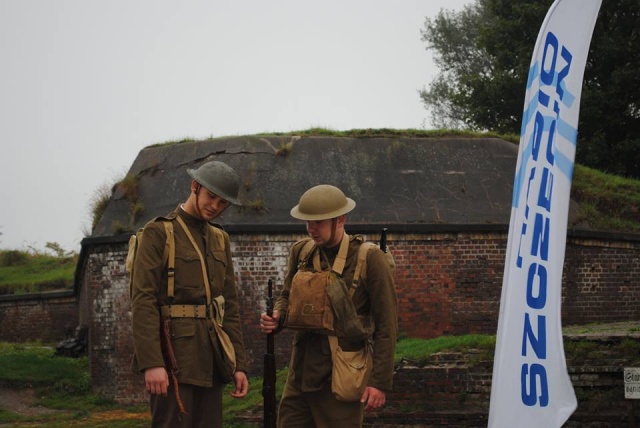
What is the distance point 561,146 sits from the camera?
18.0ft

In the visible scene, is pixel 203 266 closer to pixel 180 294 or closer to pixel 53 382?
pixel 180 294

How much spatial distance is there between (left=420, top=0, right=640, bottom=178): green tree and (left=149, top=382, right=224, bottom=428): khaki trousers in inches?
898

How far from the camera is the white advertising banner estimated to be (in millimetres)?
5227

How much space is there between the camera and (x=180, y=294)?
6.21 metres

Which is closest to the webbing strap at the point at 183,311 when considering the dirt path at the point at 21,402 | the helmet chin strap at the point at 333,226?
the helmet chin strap at the point at 333,226

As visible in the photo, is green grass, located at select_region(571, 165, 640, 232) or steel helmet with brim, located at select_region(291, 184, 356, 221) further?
green grass, located at select_region(571, 165, 640, 232)

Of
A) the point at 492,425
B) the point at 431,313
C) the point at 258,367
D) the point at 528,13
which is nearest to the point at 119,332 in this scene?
the point at 258,367

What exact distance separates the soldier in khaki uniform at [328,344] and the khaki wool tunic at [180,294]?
0.43m

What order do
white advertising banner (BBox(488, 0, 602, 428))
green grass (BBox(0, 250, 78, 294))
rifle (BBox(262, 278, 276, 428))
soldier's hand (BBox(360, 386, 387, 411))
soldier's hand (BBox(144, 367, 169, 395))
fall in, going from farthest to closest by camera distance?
green grass (BBox(0, 250, 78, 294))
rifle (BBox(262, 278, 276, 428))
soldier's hand (BBox(360, 386, 387, 411))
soldier's hand (BBox(144, 367, 169, 395))
white advertising banner (BBox(488, 0, 602, 428))

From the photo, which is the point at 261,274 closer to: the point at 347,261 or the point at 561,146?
the point at 347,261

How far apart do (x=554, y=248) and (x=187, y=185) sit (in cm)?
1286

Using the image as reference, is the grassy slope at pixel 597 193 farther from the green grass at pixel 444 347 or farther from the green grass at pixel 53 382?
the green grass at pixel 53 382

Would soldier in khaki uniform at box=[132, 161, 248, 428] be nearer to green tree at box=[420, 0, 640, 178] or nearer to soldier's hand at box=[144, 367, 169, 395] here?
soldier's hand at box=[144, 367, 169, 395]

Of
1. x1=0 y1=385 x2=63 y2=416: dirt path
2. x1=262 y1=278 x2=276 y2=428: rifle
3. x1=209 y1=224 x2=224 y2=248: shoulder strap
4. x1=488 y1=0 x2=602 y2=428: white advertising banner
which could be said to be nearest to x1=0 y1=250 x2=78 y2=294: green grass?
x1=0 y1=385 x2=63 y2=416: dirt path
